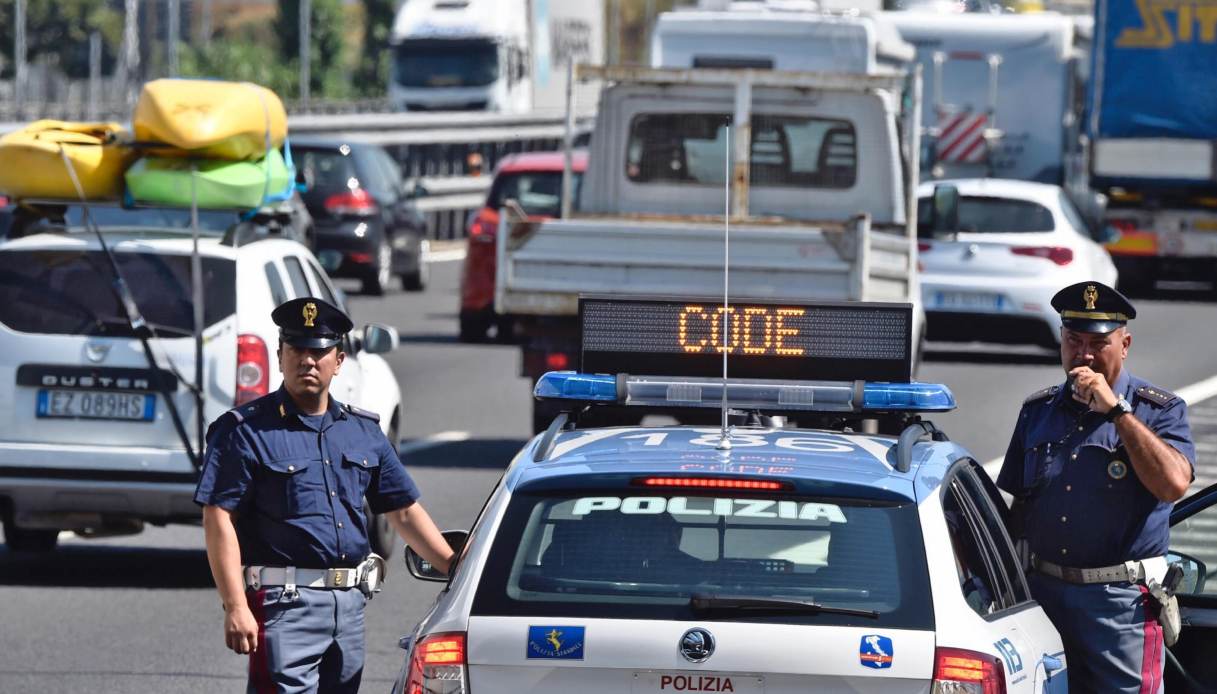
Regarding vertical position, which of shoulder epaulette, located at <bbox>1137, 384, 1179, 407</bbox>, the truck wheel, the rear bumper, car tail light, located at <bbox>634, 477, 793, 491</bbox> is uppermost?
car tail light, located at <bbox>634, 477, 793, 491</bbox>

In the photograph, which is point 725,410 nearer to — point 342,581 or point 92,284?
point 342,581

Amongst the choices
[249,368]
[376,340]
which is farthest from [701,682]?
[376,340]

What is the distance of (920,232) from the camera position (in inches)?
832

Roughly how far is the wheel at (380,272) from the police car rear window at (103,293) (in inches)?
656

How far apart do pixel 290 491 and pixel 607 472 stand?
1237mm

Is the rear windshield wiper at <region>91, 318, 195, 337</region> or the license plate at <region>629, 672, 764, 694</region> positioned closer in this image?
the license plate at <region>629, 672, 764, 694</region>

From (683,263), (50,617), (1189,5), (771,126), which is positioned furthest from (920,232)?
(50,617)

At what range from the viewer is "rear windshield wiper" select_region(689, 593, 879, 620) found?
5.35m

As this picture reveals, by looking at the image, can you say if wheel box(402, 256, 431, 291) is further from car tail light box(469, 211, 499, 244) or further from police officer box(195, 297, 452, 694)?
police officer box(195, 297, 452, 694)

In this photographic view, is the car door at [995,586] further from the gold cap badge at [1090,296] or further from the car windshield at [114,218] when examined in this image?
the car windshield at [114,218]

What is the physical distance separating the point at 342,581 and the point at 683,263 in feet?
27.9

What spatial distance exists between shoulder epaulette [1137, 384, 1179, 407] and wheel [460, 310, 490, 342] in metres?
15.6

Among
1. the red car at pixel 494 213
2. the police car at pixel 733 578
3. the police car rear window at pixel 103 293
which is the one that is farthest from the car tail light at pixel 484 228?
the police car at pixel 733 578

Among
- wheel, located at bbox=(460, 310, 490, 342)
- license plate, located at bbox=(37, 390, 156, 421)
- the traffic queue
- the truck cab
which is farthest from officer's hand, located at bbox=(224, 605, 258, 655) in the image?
the truck cab
